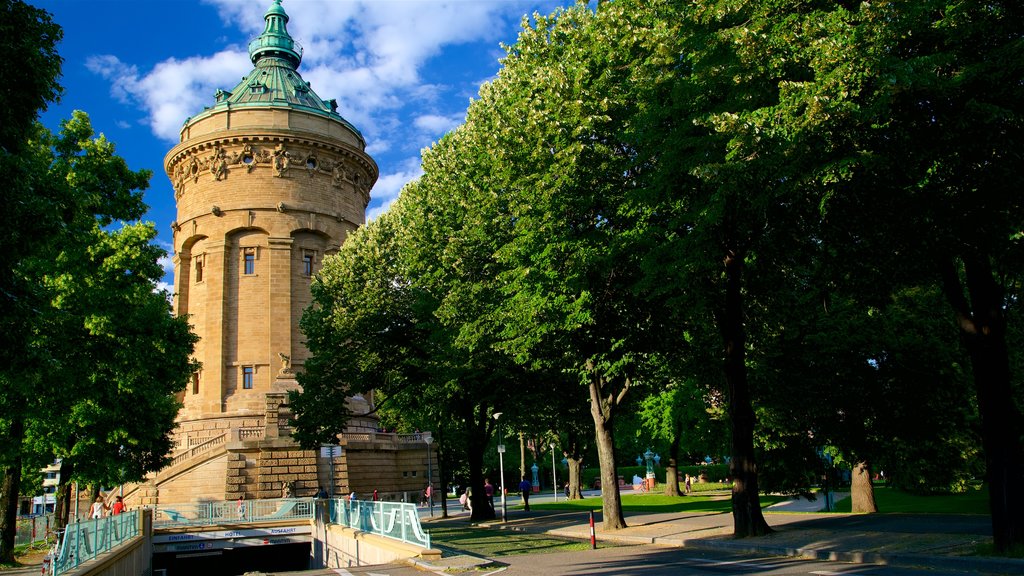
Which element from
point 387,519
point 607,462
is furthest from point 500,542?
point 607,462

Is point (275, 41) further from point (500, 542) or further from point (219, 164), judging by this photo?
point (500, 542)

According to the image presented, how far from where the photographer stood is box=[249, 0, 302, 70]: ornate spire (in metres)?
60.1

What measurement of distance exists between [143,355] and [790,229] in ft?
59.2

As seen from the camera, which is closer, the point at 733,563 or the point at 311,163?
the point at 733,563

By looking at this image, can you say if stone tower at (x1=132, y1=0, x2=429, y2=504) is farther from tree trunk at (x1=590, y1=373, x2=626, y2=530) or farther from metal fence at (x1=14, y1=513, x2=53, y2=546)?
tree trunk at (x1=590, y1=373, x2=626, y2=530)

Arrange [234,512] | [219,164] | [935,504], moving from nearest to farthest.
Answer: [935,504] → [234,512] → [219,164]

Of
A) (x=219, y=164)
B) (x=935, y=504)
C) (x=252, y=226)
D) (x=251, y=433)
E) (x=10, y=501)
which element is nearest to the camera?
(x=10, y=501)

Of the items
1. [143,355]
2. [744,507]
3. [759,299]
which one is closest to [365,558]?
[143,355]

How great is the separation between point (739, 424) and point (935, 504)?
12838 millimetres

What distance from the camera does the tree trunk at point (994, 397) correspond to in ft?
41.1

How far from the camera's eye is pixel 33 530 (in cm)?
3312

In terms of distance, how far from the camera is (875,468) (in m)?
26.8

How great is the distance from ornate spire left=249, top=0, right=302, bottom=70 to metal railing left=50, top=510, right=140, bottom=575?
149ft

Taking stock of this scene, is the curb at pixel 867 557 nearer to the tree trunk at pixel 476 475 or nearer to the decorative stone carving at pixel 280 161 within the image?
the tree trunk at pixel 476 475
